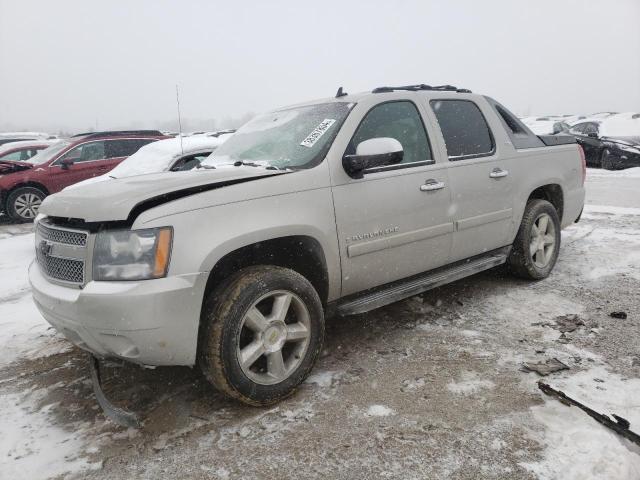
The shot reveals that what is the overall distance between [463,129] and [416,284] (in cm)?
135

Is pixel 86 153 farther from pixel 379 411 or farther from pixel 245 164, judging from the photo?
pixel 379 411

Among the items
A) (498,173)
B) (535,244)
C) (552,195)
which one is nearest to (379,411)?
(498,173)

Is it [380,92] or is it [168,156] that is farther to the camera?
[168,156]

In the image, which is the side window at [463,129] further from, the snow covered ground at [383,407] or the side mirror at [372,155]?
the snow covered ground at [383,407]

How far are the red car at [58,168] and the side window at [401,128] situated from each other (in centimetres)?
803

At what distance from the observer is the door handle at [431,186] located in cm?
327

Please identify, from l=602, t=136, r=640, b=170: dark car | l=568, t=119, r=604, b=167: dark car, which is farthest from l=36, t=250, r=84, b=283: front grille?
l=602, t=136, r=640, b=170: dark car

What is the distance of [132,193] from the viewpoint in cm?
235

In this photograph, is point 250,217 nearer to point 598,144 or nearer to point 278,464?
point 278,464

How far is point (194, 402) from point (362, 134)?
6.39 feet

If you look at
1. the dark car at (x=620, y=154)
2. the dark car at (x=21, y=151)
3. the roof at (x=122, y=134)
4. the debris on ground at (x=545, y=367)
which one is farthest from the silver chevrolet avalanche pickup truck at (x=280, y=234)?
the dark car at (x=620, y=154)

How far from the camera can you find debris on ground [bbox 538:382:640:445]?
2.17 metres

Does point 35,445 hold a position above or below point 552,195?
below

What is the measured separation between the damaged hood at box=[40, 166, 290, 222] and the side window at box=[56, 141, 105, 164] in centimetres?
806
